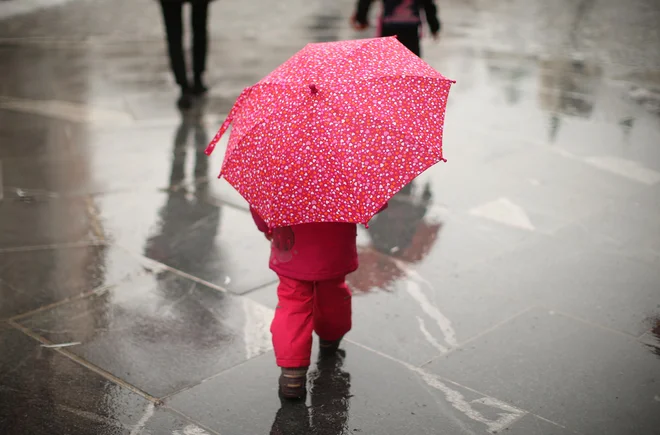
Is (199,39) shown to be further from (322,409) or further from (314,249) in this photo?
(322,409)

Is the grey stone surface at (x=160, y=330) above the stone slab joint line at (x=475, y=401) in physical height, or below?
below

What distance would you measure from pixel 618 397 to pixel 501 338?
0.70 metres

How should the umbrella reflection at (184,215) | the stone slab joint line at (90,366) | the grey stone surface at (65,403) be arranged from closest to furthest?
1. the grey stone surface at (65,403)
2. the stone slab joint line at (90,366)
3. the umbrella reflection at (184,215)

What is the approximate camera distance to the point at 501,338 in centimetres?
421

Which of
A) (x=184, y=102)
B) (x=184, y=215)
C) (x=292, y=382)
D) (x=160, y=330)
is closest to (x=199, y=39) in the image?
(x=184, y=102)

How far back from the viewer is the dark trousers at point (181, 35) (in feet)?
27.6

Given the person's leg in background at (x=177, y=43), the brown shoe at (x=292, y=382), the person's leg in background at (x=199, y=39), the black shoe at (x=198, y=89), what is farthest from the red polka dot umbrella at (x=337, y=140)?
the black shoe at (x=198, y=89)

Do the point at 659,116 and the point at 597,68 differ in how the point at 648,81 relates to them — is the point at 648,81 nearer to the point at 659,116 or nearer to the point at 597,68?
the point at 597,68

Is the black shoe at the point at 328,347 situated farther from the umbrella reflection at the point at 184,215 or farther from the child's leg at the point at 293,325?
the umbrella reflection at the point at 184,215

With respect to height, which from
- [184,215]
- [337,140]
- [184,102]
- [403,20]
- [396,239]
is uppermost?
[337,140]

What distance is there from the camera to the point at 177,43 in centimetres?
855

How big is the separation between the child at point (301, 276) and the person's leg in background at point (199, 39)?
5365 millimetres

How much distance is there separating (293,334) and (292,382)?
0.21 metres

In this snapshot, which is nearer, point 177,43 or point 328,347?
point 328,347
